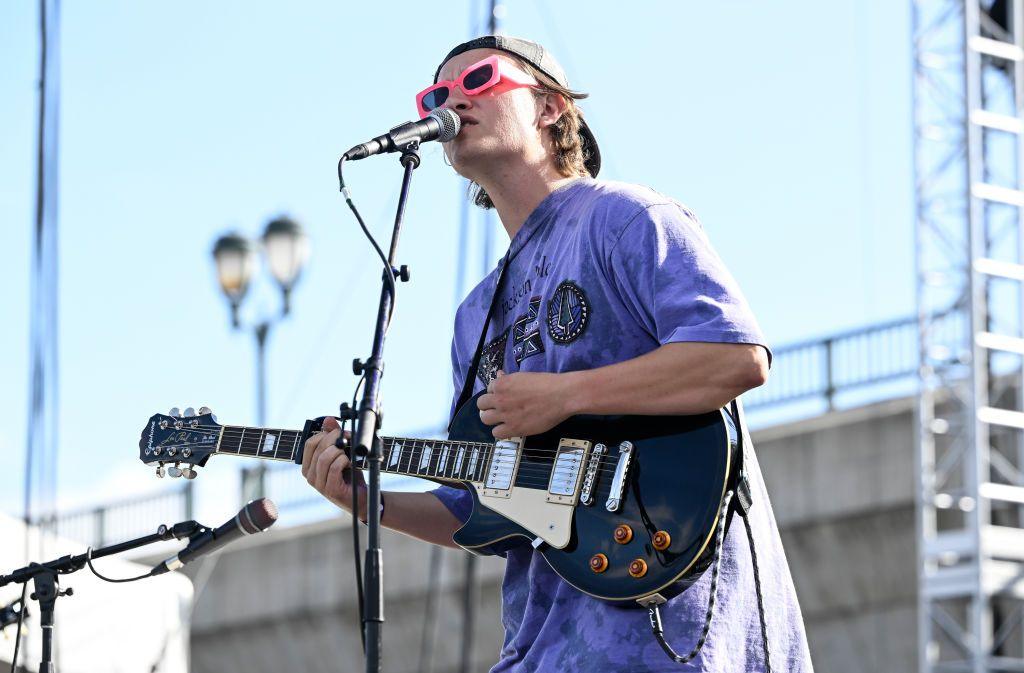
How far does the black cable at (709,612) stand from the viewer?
3.26 meters

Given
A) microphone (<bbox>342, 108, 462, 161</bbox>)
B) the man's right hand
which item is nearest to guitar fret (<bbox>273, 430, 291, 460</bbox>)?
the man's right hand

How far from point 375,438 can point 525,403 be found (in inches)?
16.2

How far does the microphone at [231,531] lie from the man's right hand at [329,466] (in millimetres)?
153

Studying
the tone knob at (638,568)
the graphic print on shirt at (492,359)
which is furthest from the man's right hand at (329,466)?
the tone knob at (638,568)

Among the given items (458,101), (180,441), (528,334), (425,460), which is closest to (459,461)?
(425,460)

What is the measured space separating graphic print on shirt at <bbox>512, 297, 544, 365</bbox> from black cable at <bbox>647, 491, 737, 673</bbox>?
0.66 metres

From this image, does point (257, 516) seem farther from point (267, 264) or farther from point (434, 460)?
point (267, 264)

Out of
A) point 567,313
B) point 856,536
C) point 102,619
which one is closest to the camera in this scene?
point 567,313

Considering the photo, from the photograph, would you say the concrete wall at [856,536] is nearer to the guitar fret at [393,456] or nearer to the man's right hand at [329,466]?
the guitar fret at [393,456]

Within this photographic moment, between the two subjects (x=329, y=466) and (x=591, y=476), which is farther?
(x=329, y=466)

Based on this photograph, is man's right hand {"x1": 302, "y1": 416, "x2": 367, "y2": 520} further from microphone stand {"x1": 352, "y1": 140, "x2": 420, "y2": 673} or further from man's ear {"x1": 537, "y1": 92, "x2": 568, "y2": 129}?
man's ear {"x1": 537, "y1": 92, "x2": 568, "y2": 129}

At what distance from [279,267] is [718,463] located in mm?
9865

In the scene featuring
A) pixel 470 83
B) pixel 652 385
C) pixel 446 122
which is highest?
pixel 470 83

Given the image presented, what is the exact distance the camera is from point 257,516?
12.6ft
